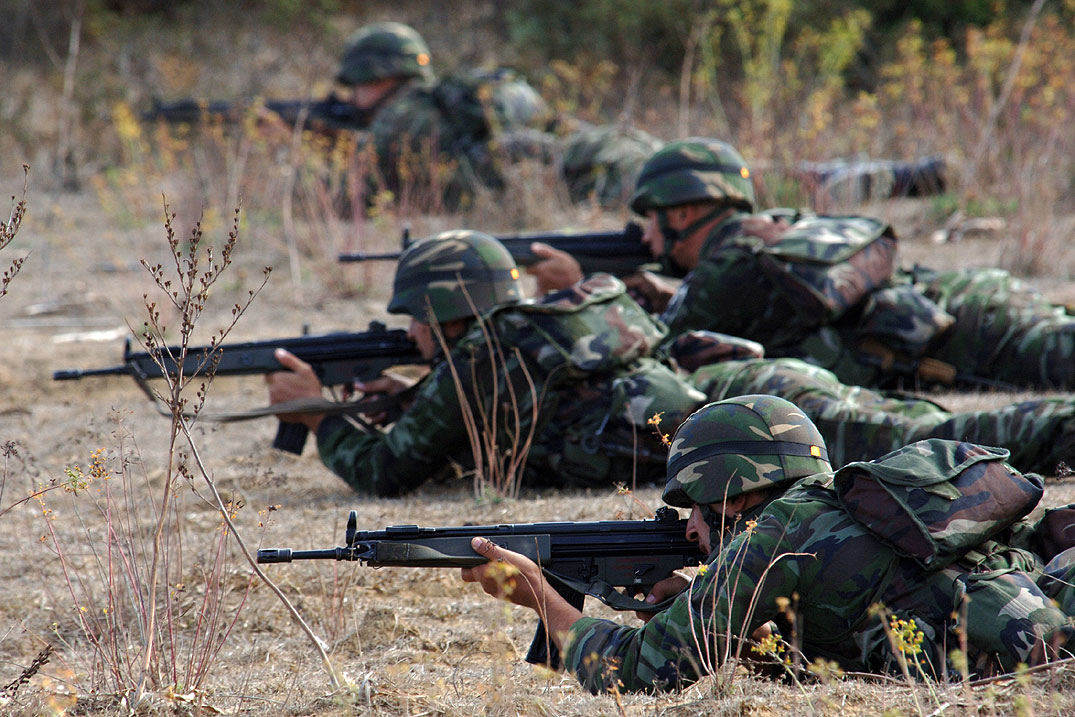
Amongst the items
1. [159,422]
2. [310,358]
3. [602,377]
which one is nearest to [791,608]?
[602,377]

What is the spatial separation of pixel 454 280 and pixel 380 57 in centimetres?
679

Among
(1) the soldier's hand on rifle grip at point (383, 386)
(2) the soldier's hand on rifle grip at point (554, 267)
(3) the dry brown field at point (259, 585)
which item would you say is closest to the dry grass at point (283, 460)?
(3) the dry brown field at point (259, 585)

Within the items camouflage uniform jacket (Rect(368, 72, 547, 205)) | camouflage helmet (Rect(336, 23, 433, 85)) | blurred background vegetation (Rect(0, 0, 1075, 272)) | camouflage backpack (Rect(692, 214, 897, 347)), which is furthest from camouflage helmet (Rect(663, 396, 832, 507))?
camouflage helmet (Rect(336, 23, 433, 85))

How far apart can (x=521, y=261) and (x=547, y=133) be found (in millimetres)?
4887

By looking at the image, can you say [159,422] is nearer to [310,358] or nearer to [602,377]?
[310,358]

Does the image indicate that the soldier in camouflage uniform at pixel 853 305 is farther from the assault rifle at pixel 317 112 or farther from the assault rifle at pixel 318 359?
the assault rifle at pixel 317 112

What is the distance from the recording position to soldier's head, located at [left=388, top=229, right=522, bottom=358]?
15.7ft

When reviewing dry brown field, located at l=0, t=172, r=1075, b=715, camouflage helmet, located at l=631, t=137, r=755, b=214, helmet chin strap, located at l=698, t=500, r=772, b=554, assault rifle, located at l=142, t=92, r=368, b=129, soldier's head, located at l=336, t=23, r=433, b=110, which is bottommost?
dry brown field, located at l=0, t=172, r=1075, b=715

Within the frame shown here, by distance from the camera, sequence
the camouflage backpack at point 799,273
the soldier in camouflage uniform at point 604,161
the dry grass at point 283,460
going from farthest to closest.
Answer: the soldier in camouflage uniform at point 604,161 < the camouflage backpack at point 799,273 < the dry grass at point 283,460

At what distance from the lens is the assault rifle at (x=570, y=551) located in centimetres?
304

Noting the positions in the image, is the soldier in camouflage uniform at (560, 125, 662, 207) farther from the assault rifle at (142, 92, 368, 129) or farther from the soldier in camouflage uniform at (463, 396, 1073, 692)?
the soldier in camouflage uniform at (463, 396, 1073, 692)

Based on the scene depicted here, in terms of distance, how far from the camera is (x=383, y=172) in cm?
1080

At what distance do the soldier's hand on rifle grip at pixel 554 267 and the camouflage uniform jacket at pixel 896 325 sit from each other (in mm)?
609

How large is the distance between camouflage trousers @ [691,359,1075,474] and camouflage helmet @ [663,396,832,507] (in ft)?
5.10
